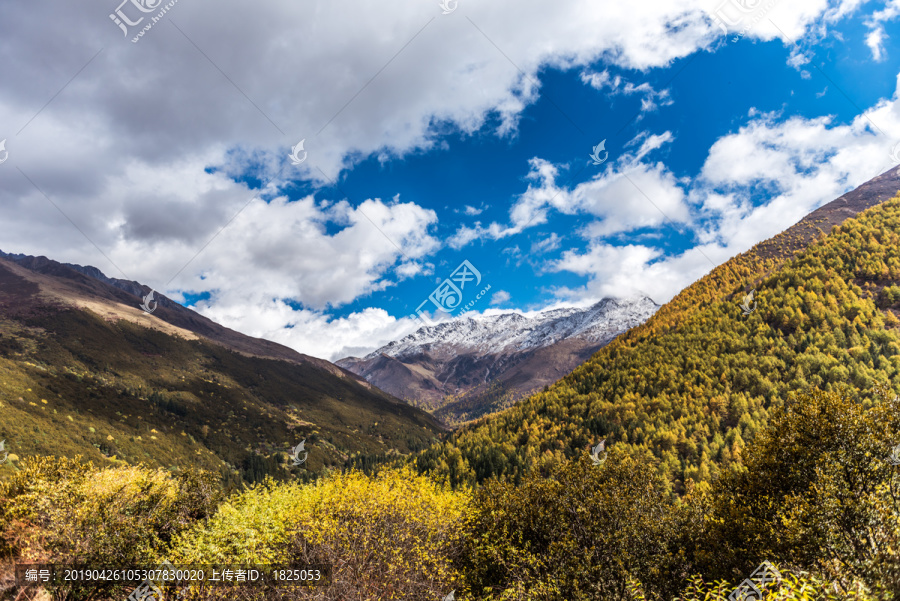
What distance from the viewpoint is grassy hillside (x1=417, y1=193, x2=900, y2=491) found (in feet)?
412

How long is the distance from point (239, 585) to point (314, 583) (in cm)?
626

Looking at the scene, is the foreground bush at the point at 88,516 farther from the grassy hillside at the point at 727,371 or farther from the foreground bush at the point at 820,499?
the grassy hillside at the point at 727,371

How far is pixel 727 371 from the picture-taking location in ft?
481

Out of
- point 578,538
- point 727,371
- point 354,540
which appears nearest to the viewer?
point 354,540

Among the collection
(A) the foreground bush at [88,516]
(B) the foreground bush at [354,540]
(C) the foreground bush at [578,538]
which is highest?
(A) the foreground bush at [88,516]

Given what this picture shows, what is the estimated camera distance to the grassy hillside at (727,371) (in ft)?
412

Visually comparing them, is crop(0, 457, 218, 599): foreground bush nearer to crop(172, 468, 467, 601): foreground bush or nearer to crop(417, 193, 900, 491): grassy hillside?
crop(172, 468, 467, 601): foreground bush

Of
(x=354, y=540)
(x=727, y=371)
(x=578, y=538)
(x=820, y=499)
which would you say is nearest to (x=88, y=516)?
(x=354, y=540)

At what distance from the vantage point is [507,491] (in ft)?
156

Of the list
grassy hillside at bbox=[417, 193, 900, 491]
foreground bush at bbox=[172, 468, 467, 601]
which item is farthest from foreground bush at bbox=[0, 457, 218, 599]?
grassy hillside at bbox=[417, 193, 900, 491]

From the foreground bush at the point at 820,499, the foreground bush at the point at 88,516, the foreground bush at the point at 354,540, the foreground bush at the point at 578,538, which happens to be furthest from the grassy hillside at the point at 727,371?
the foreground bush at the point at 88,516

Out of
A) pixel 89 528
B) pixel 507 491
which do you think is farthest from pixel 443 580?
pixel 89 528

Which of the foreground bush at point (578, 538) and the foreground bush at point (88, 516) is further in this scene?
the foreground bush at point (88, 516)

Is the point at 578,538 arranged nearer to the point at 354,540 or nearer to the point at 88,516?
the point at 354,540
